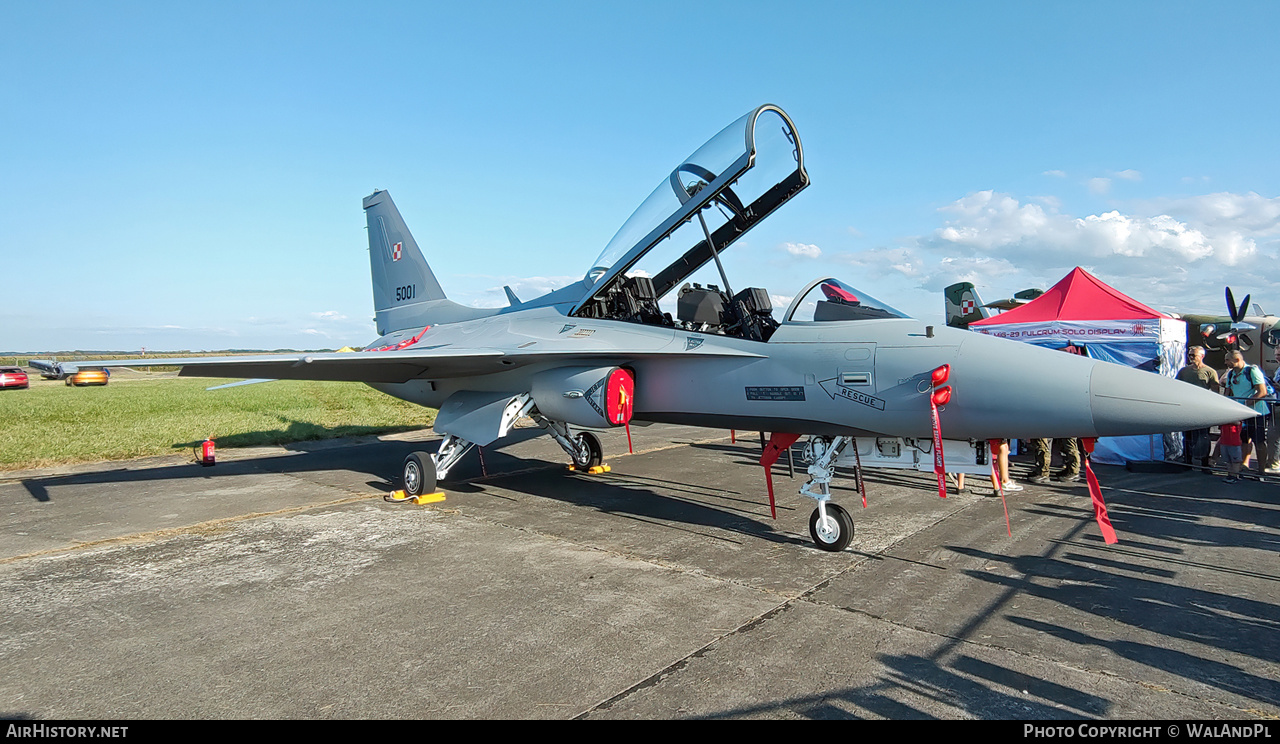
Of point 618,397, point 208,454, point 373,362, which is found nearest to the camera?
point 618,397

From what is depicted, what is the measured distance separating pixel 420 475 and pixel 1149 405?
6.93 m

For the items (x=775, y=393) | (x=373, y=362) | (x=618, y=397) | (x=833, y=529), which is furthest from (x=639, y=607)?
(x=373, y=362)

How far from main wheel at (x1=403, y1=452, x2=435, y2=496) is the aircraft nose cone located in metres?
6.55

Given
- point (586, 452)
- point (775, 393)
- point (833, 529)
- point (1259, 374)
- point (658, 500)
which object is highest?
point (775, 393)

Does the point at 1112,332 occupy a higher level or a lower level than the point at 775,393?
higher

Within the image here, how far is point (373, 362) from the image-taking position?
832cm

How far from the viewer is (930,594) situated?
4.60 meters

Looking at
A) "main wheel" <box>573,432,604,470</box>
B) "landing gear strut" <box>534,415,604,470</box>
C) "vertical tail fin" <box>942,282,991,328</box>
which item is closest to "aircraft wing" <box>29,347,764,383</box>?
"landing gear strut" <box>534,415,604,470</box>

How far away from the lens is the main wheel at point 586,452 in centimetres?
983

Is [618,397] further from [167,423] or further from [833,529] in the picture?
[167,423]

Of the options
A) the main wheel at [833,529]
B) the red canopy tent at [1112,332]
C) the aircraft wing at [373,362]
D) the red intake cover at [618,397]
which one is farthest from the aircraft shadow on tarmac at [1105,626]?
the red canopy tent at [1112,332]

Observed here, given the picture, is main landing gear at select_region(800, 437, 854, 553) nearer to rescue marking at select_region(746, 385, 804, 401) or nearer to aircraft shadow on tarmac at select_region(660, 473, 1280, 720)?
rescue marking at select_region(746, 385, 804, 401)

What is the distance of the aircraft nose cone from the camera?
4.35 metres

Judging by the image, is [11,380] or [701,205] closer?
[701,205]
